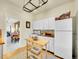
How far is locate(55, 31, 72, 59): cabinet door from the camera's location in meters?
3.40

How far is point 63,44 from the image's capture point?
12.2 feet

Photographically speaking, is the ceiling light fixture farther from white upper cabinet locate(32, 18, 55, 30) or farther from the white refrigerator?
the white refrigerator

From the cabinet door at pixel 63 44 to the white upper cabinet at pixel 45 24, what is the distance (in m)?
0.58

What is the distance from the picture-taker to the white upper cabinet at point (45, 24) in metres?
4.48

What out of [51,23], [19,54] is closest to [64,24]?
[51,23]

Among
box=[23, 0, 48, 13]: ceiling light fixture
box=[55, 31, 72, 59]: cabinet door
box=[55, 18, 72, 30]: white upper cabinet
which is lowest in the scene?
box=[55, 31, 72, 59]: cabinet door

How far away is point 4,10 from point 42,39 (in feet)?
5.68

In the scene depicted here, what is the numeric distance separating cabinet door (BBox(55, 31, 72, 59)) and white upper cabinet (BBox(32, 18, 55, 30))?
22.7 inches

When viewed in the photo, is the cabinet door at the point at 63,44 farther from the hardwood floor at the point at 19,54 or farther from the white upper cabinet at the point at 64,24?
the hardwood floor at the point at 19,54

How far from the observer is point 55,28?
4.26 m

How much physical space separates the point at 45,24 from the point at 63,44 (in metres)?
1.33

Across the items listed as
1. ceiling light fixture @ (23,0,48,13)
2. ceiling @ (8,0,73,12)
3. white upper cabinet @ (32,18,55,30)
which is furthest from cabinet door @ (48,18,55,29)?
ceiling light fixture @ (23,0,48,13)

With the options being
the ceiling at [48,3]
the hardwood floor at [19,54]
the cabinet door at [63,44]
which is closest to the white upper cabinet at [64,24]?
the cabinet door at [63,44]

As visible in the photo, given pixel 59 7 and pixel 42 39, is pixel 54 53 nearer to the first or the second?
pixel 42 39
